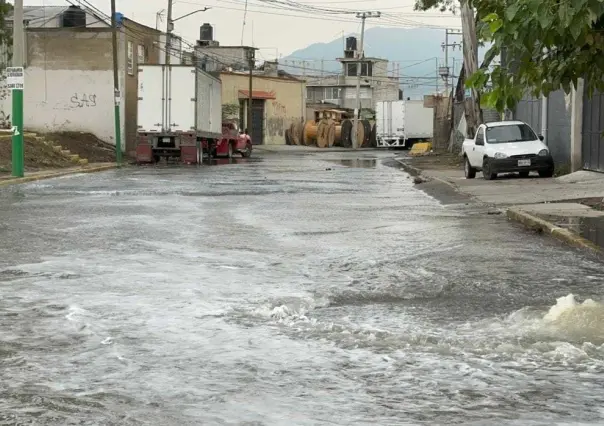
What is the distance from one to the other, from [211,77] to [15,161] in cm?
2014

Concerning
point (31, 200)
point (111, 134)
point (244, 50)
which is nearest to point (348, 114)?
point (244, 50)

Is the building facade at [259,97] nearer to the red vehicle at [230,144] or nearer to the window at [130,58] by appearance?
the red vehicle at [230,144]

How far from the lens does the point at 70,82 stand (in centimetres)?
5069

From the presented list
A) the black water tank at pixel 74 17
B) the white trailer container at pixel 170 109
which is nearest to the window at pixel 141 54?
the black water tank at pixel 74 17

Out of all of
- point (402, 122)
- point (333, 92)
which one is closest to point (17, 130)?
point (402, 122)

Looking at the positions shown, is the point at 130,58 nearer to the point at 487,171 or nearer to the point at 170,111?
the point at 170,111

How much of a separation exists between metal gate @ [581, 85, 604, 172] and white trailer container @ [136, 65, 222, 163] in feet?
63.6

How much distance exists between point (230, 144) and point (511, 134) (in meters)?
27.9

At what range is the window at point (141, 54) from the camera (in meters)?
53.7

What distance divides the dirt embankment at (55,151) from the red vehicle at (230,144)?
5.51 metres

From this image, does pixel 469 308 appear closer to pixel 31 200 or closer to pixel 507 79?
pixel 507 79

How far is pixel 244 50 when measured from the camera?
323 ft

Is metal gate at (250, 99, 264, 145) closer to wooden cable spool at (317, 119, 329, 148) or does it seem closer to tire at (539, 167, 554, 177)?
wooden cable spool at (317, 119, 329, 148)

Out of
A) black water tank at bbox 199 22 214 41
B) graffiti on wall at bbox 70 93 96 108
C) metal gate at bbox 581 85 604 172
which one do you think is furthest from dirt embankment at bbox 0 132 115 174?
black water tank at bbox 199 22 214 41
